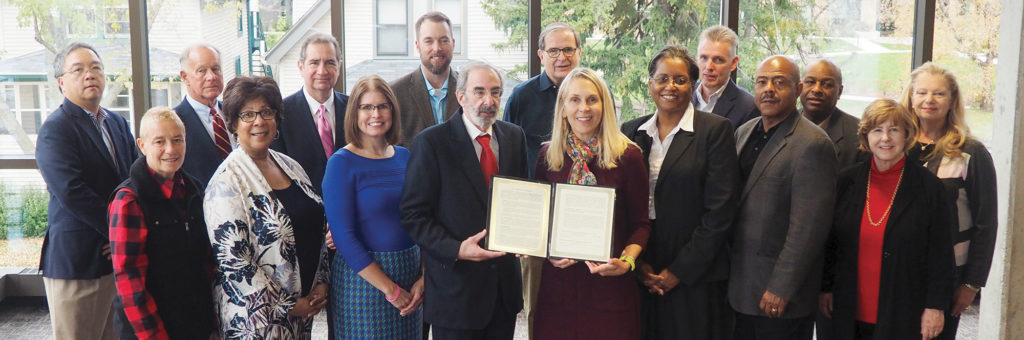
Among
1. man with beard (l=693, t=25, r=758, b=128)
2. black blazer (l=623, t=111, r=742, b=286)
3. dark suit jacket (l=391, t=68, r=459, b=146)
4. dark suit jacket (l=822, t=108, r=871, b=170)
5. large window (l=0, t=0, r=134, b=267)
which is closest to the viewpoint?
black blazer (l=623, t=111, r=742, b=286)

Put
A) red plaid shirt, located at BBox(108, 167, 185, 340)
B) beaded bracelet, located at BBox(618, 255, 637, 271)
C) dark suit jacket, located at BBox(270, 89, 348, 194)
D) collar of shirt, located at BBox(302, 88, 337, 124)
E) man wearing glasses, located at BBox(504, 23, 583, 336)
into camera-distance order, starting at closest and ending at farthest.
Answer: red plaid shirt, located at BBox(108, 167, 185, 340)
beaded bracelet, located at BBox(618, 255, 637, 271)
dark suit jacket, located at BBox(270, 89, 348, 194)
collar of shirt, located at BBox(302, 88, 337, 124)
man wearing glasses, located at BBox(504, 23, 583, 336)

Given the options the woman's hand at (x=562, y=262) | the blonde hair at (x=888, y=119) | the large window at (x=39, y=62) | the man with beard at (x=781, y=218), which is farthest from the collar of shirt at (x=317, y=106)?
the blonde hair at (x=888, y=119)

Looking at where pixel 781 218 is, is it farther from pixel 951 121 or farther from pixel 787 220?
pixel 951 121

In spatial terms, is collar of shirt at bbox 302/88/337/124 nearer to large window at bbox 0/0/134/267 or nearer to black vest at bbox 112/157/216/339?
black vest at bbox 112/157/216/339

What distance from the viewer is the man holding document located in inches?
113

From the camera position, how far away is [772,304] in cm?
297

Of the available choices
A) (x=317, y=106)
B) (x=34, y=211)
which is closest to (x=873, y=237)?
(x=317, y=106)

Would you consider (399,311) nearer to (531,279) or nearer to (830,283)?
(531,279)

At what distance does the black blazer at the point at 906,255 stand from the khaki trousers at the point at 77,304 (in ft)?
10.4

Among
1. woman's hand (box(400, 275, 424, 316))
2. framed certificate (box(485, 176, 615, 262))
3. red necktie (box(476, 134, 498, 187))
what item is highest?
red necktie (box(476, 134, 498, 187))

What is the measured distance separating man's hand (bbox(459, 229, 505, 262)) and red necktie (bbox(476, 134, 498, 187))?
246mm

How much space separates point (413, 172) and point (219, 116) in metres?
1.32

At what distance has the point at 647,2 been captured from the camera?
217 inches

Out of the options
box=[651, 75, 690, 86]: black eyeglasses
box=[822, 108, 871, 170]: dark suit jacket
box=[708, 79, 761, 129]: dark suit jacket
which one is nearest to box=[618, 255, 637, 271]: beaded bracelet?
box=[651, 75, 690, 86]: black eyeglasses
